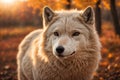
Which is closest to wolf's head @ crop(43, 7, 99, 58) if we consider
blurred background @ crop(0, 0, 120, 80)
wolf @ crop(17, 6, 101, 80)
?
wolf @ crop(17, 6, 101, 80)

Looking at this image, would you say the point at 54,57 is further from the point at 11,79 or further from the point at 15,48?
the point at 15,48

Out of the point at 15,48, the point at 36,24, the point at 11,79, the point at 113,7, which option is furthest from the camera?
the point at 36,24

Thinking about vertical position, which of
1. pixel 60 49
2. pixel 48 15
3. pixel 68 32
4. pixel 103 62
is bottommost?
pixel 103 62

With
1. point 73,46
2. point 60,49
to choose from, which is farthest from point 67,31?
point 60,49

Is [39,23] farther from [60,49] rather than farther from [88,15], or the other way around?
[60,49]

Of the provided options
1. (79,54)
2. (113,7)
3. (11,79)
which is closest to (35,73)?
(79,54)

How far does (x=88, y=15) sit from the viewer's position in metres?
6.86

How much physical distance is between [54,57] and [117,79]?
3228 mm

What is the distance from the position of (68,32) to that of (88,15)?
82 centimetres

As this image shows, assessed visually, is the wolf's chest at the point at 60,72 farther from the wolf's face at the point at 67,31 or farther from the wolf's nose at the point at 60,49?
the wolf's nose at the point at 60,49

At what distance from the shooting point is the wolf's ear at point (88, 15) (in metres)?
6.80

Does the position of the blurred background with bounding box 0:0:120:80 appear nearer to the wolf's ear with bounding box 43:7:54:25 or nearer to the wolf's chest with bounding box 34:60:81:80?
the wolf's chest with bounding box 34:60:81:80

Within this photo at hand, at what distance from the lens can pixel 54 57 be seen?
669 centimetres

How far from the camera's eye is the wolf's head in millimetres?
6078
